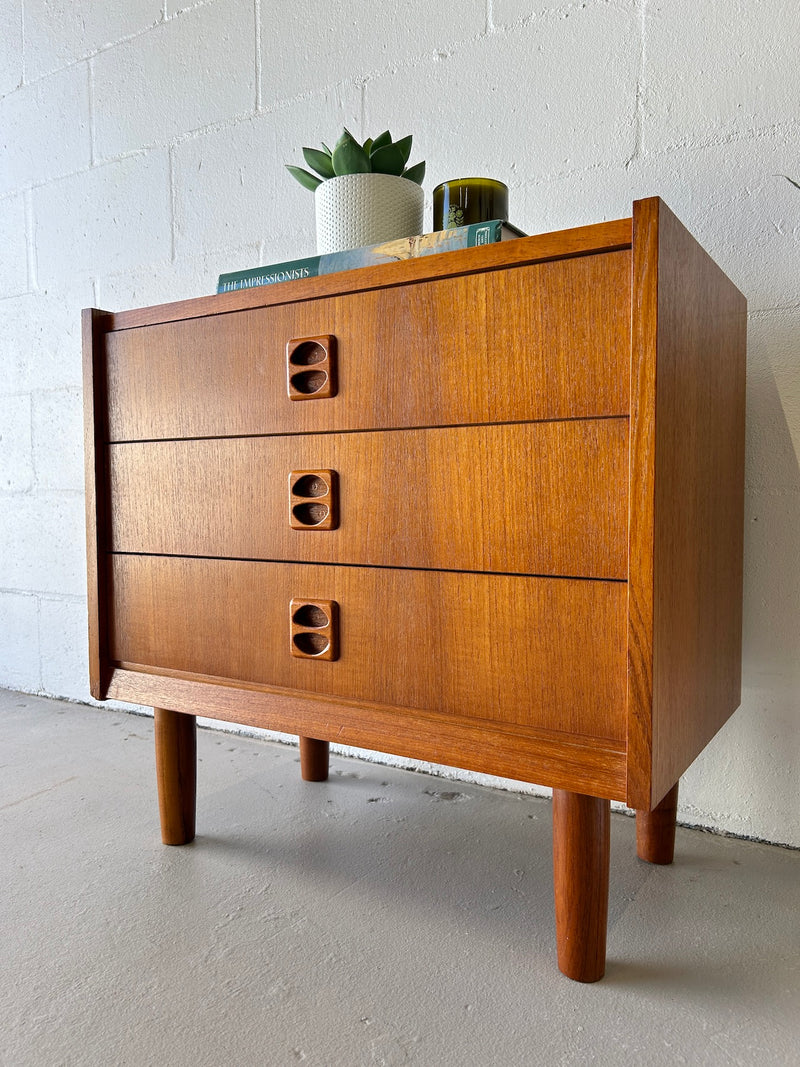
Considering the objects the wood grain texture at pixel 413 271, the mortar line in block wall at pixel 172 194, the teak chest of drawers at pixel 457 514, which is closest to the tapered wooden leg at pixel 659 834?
the teak chest of drawers at pixel 457 514

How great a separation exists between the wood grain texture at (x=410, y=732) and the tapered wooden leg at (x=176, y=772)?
0.06m

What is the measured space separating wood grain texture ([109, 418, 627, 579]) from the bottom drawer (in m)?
0.02

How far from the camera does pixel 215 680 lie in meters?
0.98

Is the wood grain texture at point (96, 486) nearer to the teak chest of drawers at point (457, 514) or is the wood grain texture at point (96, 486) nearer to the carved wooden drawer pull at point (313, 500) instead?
the teak chest of drawers at point (457, 514)

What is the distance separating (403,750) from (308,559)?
233mm

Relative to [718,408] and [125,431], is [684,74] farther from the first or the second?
[125,431]

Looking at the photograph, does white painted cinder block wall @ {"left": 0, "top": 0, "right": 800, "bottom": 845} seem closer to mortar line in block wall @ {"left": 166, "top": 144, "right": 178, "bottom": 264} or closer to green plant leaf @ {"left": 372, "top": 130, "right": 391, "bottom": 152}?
mortar line in block wall @ {"left": 166, "top": 144, "right": 178, "bottom": 264}

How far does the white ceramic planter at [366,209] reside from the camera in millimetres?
983

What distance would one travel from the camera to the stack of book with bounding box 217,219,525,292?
0.81 m

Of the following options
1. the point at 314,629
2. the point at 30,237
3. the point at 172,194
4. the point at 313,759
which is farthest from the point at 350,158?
the point at 30,237

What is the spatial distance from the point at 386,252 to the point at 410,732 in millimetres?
507

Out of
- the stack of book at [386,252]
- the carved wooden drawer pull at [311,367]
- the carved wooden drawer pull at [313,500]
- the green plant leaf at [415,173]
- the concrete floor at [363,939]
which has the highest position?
the green plant leaf at [415,173]

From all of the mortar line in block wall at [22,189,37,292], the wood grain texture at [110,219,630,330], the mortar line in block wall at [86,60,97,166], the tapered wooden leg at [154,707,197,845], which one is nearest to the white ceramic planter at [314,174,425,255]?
the wood grain texture at [110,219,630,330]

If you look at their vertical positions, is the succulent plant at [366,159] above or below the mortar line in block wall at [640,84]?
below
